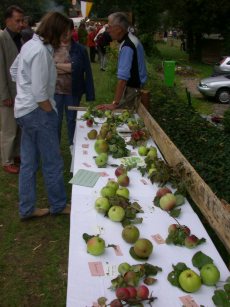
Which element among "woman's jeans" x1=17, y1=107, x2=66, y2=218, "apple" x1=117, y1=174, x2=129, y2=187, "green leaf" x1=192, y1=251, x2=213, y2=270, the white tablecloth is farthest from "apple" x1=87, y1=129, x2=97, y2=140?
"green leaf" x1=192, y1=251, x2=213, y2=270

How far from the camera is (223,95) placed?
512 inches

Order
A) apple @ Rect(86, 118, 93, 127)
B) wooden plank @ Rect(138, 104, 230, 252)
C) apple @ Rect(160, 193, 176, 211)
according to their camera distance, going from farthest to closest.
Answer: apple @ Rect(86, 118, 93, 127), apple @ Rect(160, 193, 176, 211), wooden plank @ Rect(138, 104, 230, 252)

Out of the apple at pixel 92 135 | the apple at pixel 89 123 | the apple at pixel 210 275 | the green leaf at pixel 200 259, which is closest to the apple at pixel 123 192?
the green leaf at pixel 200 259

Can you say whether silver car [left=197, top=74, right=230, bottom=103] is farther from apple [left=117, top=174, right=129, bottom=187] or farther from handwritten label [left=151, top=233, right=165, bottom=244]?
handwritten label [left=151, top=233, right=165, bottom=244]

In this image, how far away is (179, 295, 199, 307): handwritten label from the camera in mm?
1710

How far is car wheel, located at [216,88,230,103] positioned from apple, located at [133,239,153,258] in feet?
38.7

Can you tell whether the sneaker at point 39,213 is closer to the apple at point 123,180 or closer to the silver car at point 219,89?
the apple at point 123,180

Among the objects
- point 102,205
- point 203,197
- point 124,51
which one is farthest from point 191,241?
point 124,51

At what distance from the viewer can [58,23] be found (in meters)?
3.08

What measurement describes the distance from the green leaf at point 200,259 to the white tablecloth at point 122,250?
0.03m

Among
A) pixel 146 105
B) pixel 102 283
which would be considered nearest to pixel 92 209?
pixel 102 283

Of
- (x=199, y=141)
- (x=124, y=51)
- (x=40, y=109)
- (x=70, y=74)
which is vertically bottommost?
(x=199, y=141)

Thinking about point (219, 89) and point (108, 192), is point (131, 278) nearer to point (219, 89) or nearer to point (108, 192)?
point (108, 192)

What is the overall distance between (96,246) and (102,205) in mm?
485
